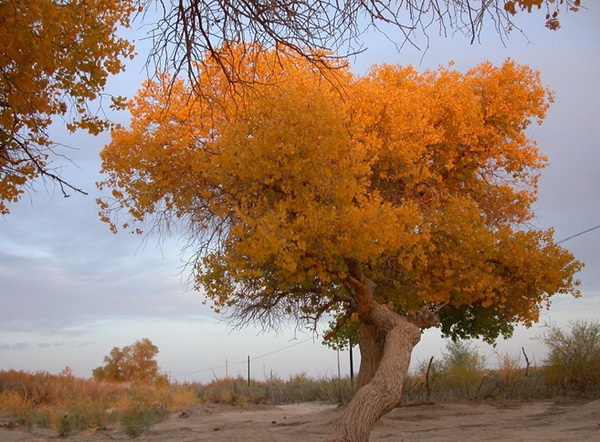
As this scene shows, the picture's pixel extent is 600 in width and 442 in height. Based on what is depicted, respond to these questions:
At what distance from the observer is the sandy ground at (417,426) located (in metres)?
11.4

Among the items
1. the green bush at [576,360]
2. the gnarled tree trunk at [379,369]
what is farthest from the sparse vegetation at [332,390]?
the gnarled tree trunk at [379,369]

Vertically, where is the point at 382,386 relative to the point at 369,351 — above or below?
below

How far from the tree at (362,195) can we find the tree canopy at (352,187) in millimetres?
39

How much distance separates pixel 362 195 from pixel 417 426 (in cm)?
522

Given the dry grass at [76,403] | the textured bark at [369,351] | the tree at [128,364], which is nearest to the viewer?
the dry grass at [76,403]

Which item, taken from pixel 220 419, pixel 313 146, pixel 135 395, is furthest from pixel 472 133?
pixel 135 395

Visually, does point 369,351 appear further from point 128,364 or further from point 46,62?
point 128,364

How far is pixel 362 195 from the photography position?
1181cm

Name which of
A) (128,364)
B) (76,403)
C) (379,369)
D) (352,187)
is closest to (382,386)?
(379,369)

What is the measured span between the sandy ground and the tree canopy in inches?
94.9

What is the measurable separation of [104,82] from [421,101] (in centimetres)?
1015

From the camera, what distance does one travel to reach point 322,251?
11.6 m

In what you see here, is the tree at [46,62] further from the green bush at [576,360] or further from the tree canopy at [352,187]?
the green bush at [576,360]

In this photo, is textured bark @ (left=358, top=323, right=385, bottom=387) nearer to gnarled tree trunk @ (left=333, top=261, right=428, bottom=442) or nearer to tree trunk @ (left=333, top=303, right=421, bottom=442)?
gnarled tree trunk @ (left=333, top=261, right=428, bottom=442)
